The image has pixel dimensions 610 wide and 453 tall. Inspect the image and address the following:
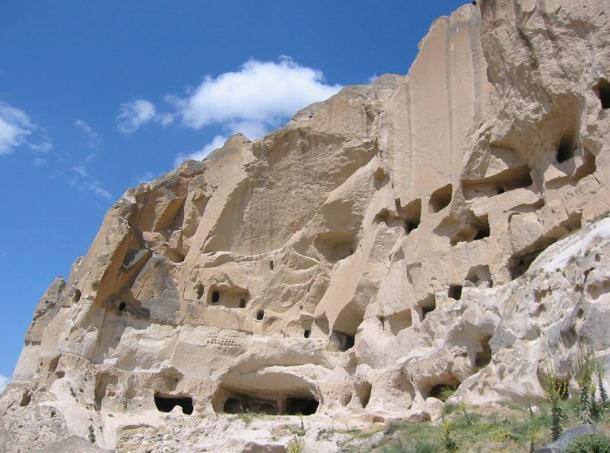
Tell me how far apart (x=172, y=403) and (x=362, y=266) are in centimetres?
632

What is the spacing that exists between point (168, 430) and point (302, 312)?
5147 mm

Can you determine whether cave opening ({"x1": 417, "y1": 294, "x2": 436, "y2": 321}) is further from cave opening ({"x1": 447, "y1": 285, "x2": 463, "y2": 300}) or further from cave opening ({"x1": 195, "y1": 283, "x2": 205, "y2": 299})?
cave opening ({"x1": 195, "y1": 283, "x2": 205, "y2": 299})

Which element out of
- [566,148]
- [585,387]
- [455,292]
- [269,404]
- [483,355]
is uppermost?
[566,148]

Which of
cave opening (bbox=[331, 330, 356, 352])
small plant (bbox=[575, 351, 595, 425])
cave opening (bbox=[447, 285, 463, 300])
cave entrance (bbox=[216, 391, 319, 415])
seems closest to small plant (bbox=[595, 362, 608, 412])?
A: small plant (bbox=[575, 351, 595, 425])

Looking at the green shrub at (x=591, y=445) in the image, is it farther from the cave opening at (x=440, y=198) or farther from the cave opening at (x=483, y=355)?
the cave opening at (x=440, y=198)

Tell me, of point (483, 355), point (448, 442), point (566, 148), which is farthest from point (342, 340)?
point (448, 442)

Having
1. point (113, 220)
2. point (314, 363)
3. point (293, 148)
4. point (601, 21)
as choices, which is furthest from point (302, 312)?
point (601, 21)

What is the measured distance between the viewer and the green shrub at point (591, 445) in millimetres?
8008

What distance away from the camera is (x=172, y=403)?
20375 millimetres

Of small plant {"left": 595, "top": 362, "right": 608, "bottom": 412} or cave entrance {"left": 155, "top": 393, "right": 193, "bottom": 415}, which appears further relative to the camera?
cave entrance {"left": 155, "top": 393, "right": 193, "bottom": 415}

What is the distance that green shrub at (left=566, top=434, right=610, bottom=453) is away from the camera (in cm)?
801

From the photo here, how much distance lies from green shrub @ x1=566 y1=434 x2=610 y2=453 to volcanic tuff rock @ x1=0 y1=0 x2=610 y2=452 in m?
2.84

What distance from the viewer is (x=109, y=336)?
20422mm

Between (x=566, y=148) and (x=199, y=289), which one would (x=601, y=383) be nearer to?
(x=566, y=148)
